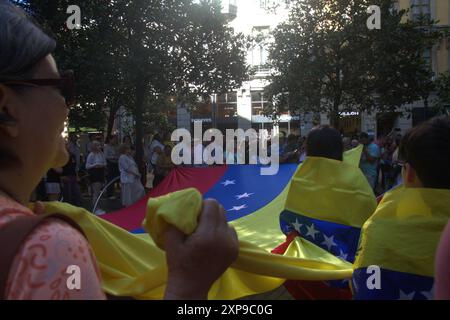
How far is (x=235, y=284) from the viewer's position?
7.13ft

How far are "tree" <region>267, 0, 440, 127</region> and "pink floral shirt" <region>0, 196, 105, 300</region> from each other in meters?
15.4

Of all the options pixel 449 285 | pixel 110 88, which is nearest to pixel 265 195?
pixel 449 285

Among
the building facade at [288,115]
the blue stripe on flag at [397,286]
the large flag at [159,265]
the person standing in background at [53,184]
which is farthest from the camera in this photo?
the building facade at [288,115]

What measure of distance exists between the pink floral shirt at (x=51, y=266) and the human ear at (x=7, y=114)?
21cm

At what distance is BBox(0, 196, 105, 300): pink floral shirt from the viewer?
0.84 meters

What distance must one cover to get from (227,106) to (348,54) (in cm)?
1951

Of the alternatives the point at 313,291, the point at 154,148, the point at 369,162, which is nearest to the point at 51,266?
the point at 313,291

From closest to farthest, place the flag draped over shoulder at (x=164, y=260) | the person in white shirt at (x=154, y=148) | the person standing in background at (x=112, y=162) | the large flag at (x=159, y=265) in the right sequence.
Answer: the flag draped over shoulder at (x=164, y=260), the large flag at (x=159, y=265), the person in white shirt at (x=154, y=148), the person standing in background at (x=112, y=162)

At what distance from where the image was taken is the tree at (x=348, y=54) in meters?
15.5

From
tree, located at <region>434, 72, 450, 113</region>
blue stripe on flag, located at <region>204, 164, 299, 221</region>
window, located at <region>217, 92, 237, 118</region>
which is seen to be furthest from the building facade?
blue stripe on flag, located at <region>204, 164, 299, 221</region>

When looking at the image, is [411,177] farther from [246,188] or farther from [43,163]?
[246,188]

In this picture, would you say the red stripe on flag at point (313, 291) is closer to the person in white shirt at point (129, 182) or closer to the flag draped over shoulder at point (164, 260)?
the flag draped over shoulder at point (164, 260)

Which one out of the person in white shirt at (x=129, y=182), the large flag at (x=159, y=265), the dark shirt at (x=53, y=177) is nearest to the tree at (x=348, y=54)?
the person in white shirt at (x=129, y=182)

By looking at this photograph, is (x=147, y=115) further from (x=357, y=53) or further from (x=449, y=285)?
(x=449, y=285)
